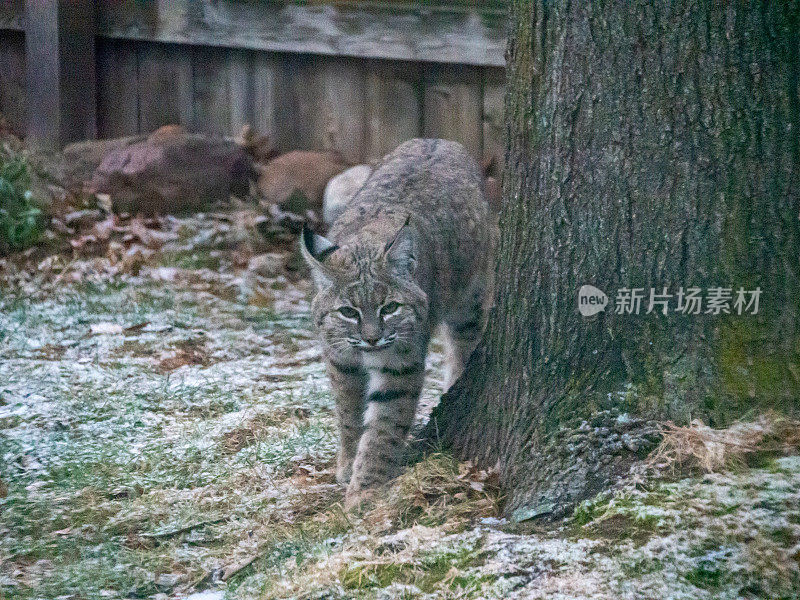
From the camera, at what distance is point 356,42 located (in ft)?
22.1

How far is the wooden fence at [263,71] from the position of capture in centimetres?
648

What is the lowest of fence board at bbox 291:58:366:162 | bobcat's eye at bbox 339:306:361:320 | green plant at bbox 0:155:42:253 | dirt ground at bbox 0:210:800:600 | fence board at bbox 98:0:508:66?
dirt ground at bbox 0:210:800:600

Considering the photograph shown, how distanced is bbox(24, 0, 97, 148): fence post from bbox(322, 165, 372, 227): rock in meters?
2.50

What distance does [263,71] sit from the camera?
7426 mm

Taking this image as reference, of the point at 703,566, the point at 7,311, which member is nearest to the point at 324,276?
the point at 703,566

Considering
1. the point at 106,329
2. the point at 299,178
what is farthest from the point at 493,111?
the point at 106,329

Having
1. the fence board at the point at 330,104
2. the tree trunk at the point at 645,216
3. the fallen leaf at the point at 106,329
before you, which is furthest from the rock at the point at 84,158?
the tree trunk at the point at 645,216

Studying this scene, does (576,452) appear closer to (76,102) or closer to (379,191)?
(379,191)

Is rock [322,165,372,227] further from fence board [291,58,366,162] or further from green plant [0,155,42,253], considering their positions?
green plant [0,155,42,253]

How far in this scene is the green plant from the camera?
20.7 feet

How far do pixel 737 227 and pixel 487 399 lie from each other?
1.04 m

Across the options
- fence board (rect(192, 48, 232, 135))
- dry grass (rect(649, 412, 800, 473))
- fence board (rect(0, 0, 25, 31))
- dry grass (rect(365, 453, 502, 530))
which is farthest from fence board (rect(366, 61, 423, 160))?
dry grass (rect(649, 412, 800, 473))

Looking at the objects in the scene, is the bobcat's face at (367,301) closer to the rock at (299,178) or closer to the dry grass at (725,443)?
the dry grass at (725,443)

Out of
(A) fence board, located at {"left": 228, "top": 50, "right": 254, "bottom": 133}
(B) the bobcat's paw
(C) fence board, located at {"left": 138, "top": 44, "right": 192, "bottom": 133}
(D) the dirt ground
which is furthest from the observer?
(C) fence board, located at {"left": 138, "top": 44, "right": 192, "bottom": 133}
